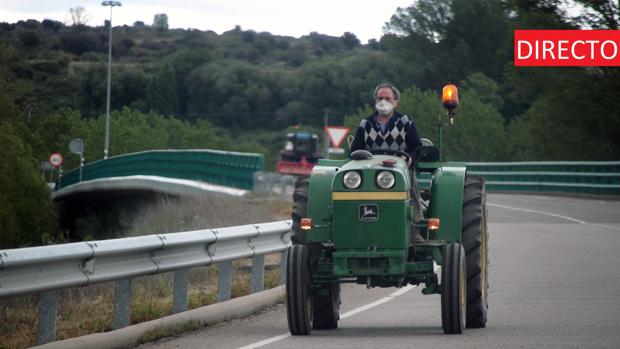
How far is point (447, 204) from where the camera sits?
12.0 metres

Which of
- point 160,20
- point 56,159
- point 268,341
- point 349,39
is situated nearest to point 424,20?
point 56,159

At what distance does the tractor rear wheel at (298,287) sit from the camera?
1149 cm

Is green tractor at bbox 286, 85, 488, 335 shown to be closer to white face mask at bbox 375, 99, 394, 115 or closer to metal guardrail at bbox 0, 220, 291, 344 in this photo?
white face mask at bbox 375, 99, 394, 115

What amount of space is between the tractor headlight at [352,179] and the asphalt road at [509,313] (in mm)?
1242

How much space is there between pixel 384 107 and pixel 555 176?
3376cm

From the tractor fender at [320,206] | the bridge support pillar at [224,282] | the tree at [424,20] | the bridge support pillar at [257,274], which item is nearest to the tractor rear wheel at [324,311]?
the tractor fender at [320,206]

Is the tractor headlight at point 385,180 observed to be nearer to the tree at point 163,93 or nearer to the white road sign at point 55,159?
the tree at point 163,93

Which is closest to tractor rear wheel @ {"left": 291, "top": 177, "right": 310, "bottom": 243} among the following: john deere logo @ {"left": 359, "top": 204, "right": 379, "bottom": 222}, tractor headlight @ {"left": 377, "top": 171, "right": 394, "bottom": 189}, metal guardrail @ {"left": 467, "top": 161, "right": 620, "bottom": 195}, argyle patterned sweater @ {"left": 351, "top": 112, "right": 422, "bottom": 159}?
argyle patterned sweater @ {"left": 351, "top": 112, "right": 422, "bottom": 159}

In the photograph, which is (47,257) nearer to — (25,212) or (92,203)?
(92,203)

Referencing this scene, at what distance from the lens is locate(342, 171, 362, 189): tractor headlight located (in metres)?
11.3

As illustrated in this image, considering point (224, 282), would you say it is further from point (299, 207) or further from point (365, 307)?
point (299, 207)

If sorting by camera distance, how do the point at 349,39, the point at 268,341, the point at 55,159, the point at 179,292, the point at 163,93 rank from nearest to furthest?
the point at 268,341 → the point at 179,292 → the point at 55,159 → the point at 163,93 → the point at 349,39

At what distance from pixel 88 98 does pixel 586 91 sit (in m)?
19.3

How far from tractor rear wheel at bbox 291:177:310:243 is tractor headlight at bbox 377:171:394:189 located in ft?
3.32
